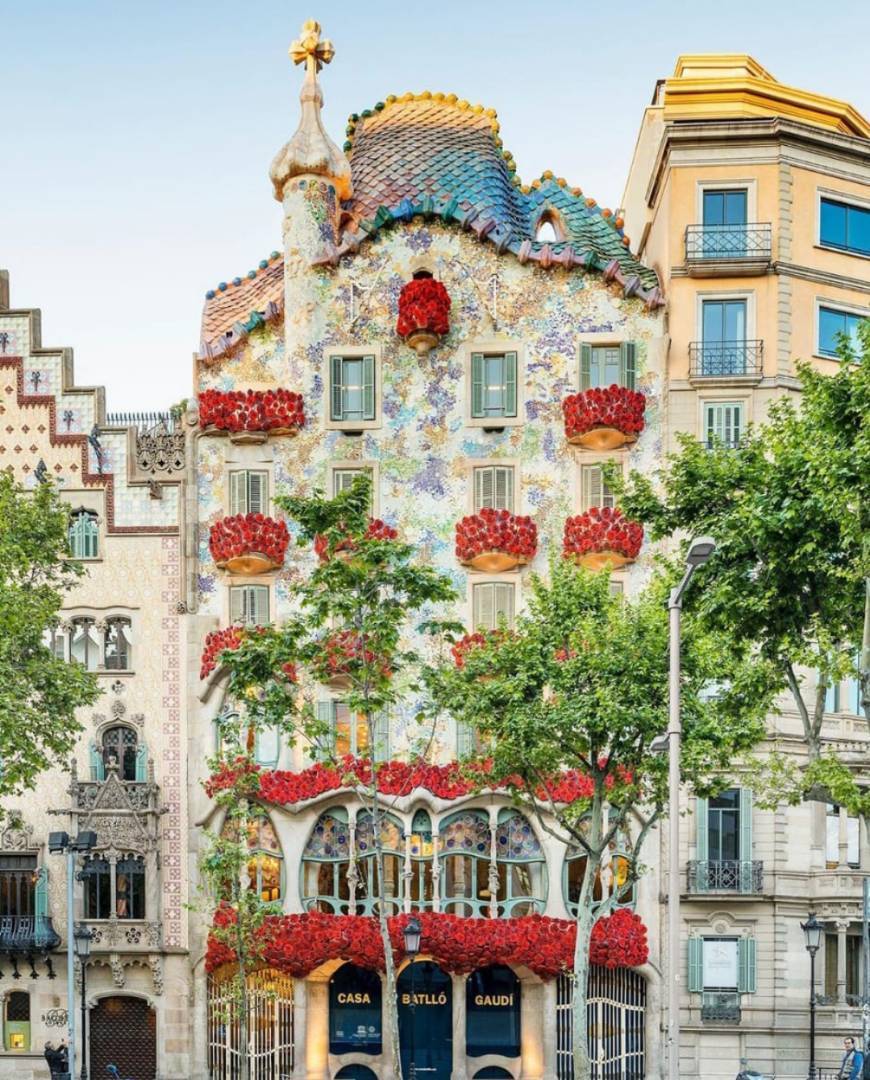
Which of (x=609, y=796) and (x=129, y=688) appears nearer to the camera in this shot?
(x=609, y=796)

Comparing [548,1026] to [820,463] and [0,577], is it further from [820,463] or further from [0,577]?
[820,463]

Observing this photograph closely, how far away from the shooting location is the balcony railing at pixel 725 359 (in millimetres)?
50281

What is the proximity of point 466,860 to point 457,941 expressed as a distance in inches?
99.3

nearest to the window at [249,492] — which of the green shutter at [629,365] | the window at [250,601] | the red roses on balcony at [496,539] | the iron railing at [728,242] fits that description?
the window at [250,601]

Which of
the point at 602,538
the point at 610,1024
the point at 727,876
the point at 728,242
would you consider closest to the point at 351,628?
the point at 602,538

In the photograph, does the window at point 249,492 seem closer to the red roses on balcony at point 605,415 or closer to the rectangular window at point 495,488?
the rectangular window at point 495,488

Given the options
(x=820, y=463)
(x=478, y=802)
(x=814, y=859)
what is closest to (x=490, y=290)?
(x=478, y=802)

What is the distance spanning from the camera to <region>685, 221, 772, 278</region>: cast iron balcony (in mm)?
50500

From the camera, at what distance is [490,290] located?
52.0 m

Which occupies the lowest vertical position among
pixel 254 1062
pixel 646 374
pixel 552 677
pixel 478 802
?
pixel 254 1062

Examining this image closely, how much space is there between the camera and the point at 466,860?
49.7m

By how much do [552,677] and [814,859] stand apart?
12.0 meters

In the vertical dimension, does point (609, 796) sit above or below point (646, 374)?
below

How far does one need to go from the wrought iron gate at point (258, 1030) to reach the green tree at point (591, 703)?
431 inches
